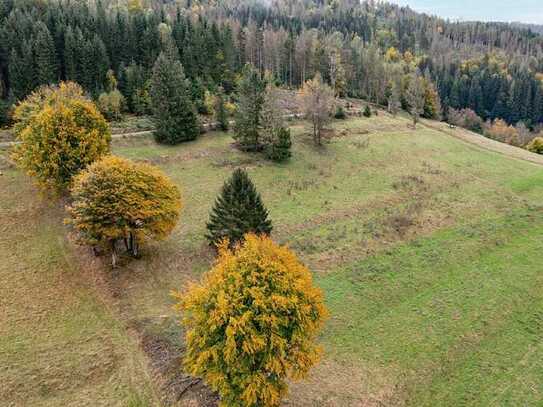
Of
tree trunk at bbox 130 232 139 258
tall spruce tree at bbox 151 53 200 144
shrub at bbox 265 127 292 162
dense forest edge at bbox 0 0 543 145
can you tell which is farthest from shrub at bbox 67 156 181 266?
dense forest edge at bbox 0 0 543 145

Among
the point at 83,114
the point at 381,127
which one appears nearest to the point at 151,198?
the point at 83,114

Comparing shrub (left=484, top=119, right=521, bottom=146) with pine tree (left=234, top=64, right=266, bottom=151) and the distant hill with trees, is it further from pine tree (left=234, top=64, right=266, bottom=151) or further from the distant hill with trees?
pine tree (left=234, top=64, right=266, bottom=151)

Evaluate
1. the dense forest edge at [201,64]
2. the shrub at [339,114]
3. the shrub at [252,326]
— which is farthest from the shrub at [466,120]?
the shrub at [252,326]

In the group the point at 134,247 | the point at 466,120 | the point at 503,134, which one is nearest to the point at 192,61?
the point at 134,247

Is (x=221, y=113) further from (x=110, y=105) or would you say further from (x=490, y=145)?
(x=490, y=145)

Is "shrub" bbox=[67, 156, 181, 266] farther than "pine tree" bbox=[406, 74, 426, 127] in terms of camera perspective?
No

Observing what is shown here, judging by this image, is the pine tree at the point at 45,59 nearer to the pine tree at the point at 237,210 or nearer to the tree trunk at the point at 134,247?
the tree trunk at the point at 134,247

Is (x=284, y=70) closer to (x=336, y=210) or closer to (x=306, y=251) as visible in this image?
(x=336, y=210)

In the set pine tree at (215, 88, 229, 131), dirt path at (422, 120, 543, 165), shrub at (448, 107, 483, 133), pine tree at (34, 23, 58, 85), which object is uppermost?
pine tree at (34, 23, 58, 85)
